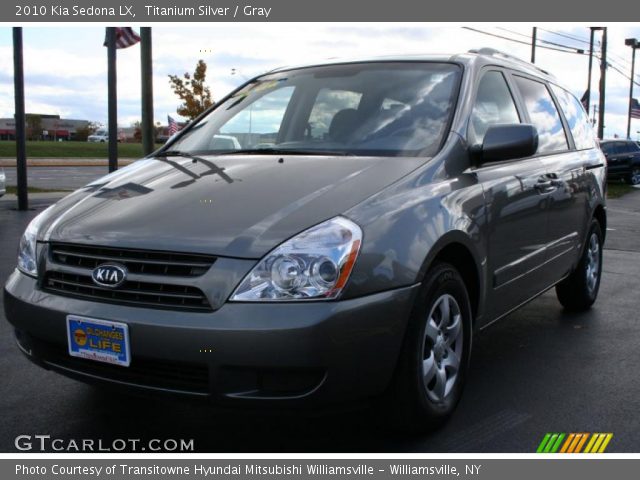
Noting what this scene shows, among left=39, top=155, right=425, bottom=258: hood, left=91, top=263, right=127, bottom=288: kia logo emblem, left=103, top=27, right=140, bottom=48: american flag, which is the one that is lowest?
left=91, top=263, right=127, bottom=288: kia logo emblem

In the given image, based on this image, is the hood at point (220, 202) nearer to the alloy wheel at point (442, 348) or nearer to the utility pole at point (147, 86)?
the alloy wheel at point (442, 348)

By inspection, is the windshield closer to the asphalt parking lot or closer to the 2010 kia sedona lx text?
the 2010 kia sedona lx text

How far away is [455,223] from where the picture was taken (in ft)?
10.9

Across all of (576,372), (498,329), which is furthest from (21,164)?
(576,372)

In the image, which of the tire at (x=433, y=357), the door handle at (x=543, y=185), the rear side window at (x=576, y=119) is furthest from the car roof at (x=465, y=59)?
the tire at (x=433, y=357)

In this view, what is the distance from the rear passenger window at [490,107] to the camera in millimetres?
3900

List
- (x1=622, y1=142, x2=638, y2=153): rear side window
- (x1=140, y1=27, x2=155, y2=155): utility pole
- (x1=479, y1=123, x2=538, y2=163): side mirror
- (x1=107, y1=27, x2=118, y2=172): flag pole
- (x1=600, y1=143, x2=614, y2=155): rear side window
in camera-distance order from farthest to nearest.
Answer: (x1=622, y1=142, x2=638, y2=153): rear side window → (x1=600, y1=143, x2=614, y2=155): rear side window → (x1=107, y1=27, x2=118, y2=172): flag pole → (x1=140, y1=27, x2=155, y2=155): utility pole → (x1=479, y1=123, x2=538, y2=163): side mirror

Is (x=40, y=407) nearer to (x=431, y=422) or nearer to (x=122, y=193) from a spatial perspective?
(x=122, y=193)

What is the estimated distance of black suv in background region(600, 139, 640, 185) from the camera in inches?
1046

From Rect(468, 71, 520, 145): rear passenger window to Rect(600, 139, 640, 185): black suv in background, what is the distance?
23.9 metres

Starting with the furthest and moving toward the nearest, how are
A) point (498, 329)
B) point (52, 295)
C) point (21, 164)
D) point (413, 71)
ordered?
point (21, 164) < point (498, 329) < point (413, 71) < point (52, 295)

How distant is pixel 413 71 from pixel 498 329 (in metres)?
2.08

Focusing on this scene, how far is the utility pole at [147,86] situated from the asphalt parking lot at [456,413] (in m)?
5.63

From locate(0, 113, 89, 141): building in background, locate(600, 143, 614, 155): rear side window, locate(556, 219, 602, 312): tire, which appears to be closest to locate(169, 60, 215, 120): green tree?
locate(600, 143, 614, 155): rear side window
